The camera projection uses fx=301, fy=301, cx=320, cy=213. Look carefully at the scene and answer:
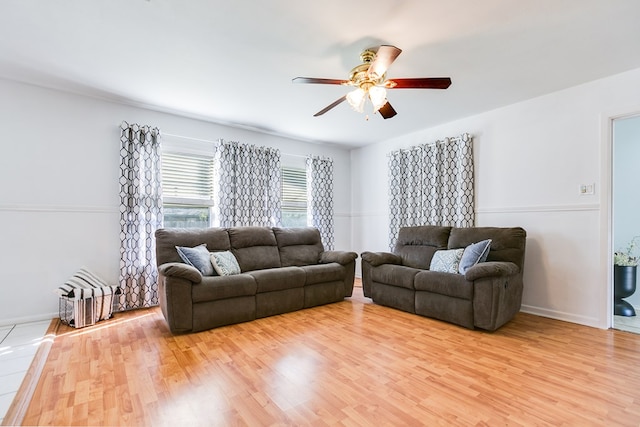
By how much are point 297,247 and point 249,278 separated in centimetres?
123

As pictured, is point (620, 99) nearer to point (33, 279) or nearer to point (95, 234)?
point (95, 234)

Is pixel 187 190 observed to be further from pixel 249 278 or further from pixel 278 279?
pixel 278 279

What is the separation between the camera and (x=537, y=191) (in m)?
3.58

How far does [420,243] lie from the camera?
416 cm

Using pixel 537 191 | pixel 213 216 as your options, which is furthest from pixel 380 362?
pixel 213 216

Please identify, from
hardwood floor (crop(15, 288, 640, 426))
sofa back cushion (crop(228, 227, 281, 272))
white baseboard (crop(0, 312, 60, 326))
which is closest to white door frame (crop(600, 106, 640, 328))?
hardwood floor (crop(15, 288, 640, 426))

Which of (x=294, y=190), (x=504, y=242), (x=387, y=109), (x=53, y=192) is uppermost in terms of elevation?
(x=387, y=109)

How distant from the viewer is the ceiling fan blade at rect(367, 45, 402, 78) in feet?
6.57

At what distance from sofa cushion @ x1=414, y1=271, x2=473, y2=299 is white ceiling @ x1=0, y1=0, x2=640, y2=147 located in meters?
2.04

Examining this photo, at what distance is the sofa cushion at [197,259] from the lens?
3387 mm

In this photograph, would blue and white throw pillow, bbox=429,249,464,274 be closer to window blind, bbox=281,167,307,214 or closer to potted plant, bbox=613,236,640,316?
potted plant, bbox=613,236,640,316

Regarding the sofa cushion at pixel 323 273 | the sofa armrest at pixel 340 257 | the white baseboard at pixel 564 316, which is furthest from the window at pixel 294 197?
the white baseboard at pixel 564 316

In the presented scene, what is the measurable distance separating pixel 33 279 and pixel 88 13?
9.15 feet

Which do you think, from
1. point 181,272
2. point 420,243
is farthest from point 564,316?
point 181,272
